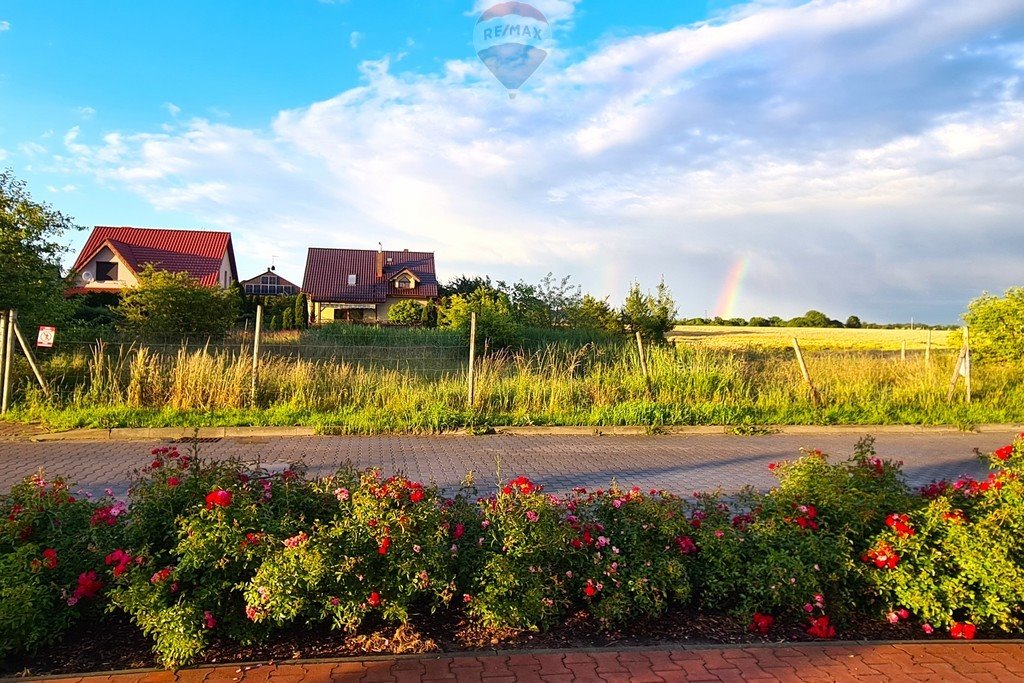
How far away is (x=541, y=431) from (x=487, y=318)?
9811 millimetres

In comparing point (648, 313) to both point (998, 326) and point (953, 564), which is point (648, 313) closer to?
point (998, 326)

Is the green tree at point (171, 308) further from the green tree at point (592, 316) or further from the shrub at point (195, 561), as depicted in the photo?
the shrub at point (195, 561)

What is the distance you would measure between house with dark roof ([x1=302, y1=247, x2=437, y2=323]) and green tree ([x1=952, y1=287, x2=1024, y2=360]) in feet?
141


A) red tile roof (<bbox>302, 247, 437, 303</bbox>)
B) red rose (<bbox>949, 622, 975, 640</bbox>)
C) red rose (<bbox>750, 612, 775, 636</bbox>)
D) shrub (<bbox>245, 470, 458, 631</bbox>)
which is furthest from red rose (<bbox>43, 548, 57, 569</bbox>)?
red tile roof (<bbox>302, 247, 437, 303</bbox>)

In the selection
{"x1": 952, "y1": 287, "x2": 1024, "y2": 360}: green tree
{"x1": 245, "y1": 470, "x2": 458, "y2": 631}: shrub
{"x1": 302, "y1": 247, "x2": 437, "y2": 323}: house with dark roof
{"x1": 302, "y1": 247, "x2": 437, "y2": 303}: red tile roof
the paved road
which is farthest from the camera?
{"x1": 302, "y1": 247, "x2": 437, "y2": 303}: red tile roof

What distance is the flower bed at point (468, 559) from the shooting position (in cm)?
351

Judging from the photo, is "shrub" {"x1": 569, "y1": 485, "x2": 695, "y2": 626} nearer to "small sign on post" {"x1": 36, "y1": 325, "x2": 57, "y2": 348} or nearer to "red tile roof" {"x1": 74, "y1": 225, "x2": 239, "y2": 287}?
"small sign on post" {"x1": 36, "y1": 325, "x2": 57, "y2": 348}

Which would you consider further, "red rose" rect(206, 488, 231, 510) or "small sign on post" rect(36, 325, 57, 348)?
"small sign on post" rect(36, 325, 57, 348)

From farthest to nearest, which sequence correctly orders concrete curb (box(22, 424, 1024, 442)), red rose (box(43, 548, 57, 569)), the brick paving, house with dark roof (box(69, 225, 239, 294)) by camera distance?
house with dark roof (box(69, 225, 239, 294)) < concrete curb (box(22, 424, 1024, 442)) < red rose (box(43, 548, 57, 569)) < the brick paving

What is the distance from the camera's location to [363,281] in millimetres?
60375

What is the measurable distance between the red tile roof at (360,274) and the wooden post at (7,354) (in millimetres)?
45576

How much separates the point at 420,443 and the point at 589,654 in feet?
25.1

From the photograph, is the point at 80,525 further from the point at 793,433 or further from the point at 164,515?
the point at 793,433

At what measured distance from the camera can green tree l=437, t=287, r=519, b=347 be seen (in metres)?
21.5
